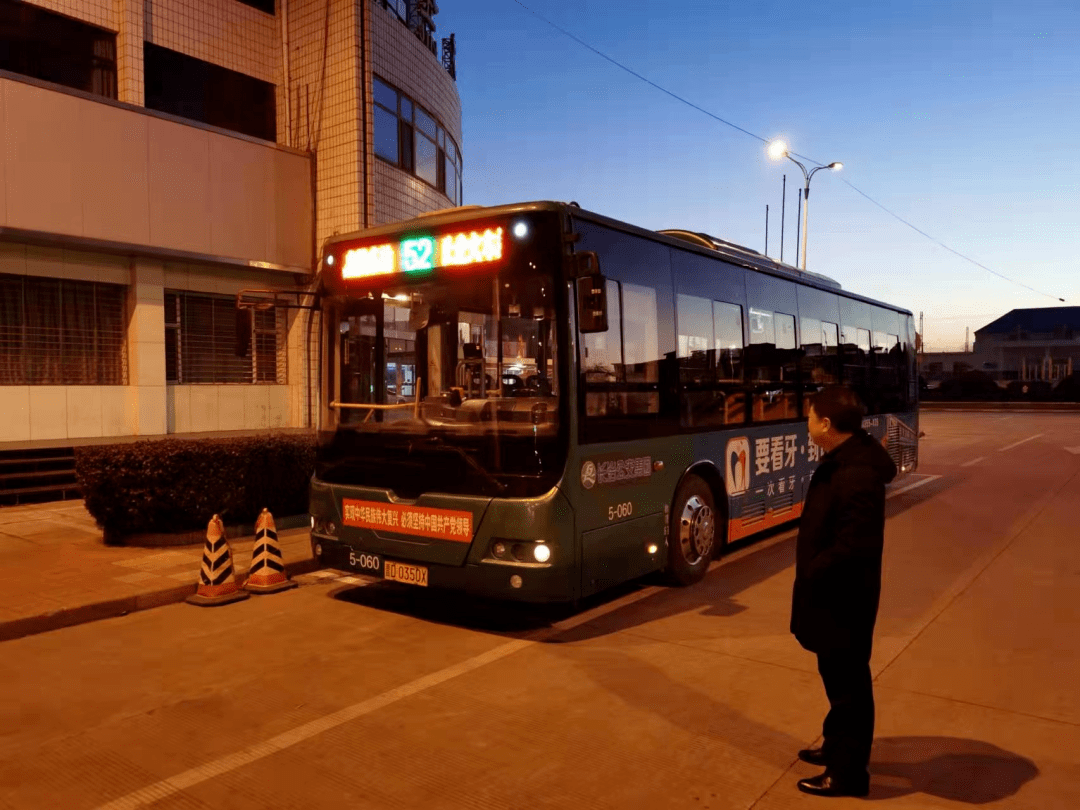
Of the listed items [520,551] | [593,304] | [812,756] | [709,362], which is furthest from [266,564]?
[812,756]

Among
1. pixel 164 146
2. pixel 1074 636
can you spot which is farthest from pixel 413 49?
pixel 1074 636

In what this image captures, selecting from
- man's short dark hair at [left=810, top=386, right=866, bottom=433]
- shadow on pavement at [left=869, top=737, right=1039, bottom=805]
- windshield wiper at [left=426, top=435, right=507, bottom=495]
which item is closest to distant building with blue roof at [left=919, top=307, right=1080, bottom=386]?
windshield wiper at [left=426, top=435, right=507, bottom=495]

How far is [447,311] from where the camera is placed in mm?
6672

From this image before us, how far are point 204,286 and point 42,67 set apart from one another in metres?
4.83

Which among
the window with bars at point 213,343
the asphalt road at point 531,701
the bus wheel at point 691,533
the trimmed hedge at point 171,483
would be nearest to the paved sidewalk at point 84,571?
Result: the asphalt road at point 531,701

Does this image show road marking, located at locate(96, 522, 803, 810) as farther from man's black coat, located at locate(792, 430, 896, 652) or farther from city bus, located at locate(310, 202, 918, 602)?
man's black coat, located at locate(792, 430, 896, 652)

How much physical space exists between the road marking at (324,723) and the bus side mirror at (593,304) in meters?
2.38

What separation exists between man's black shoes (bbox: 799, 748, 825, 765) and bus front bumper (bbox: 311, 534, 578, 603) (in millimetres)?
2344

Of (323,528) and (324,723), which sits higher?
(323,528)

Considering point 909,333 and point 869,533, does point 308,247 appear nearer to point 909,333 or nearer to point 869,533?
point 909,333

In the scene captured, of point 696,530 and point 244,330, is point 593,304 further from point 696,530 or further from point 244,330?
point 244,330

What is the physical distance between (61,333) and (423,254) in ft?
39.5

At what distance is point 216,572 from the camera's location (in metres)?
7.64

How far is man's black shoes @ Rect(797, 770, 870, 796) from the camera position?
379 centimetres
